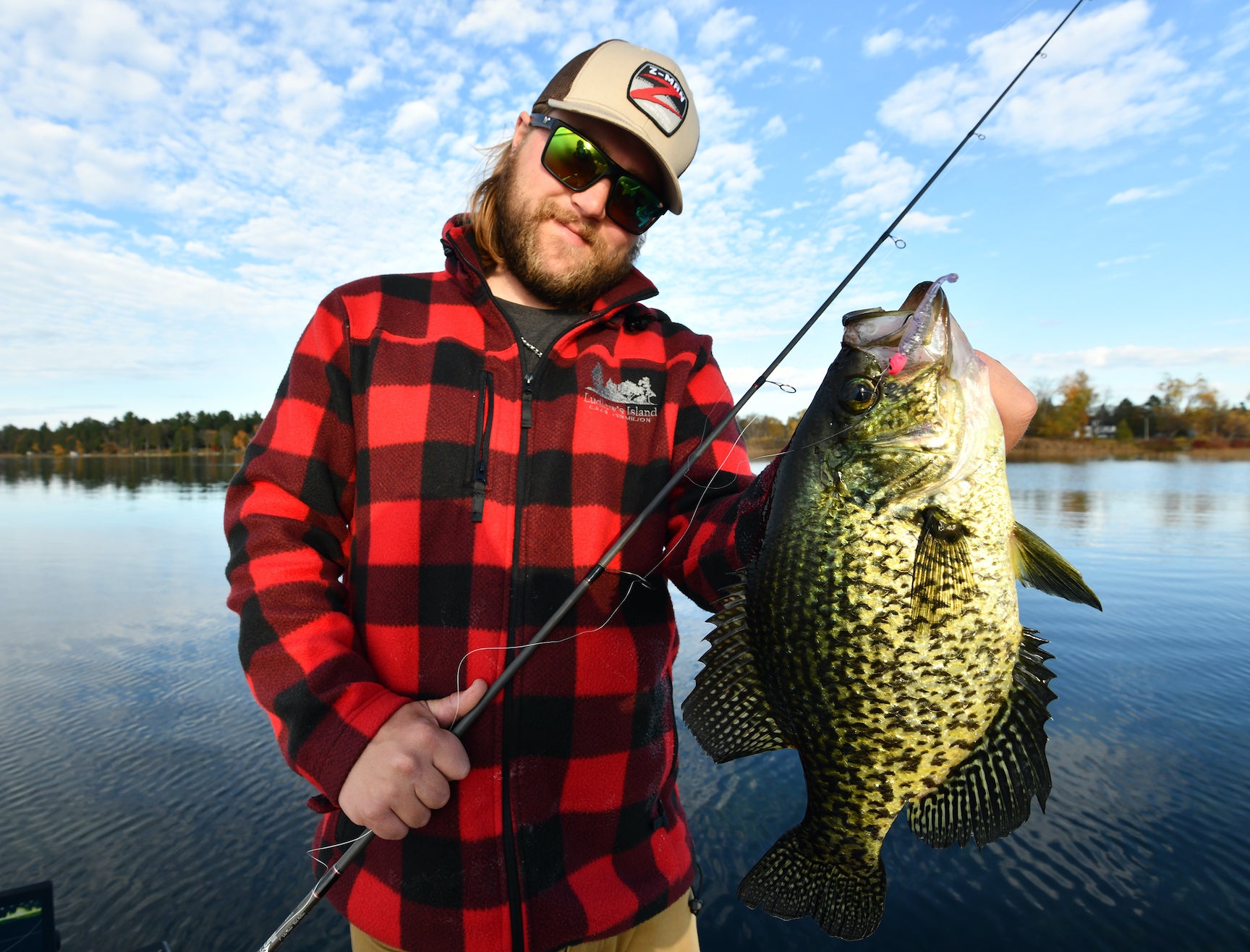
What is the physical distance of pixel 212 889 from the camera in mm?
4652

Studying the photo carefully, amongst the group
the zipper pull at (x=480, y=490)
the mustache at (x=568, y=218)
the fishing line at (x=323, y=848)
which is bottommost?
the fishing line at (x=323, y=848)

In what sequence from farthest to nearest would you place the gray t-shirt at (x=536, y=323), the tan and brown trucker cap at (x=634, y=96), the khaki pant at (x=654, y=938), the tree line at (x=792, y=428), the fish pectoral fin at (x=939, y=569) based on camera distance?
the tree line at (x=792, y=428)
the tan and brown trucker cap at (x=634, y=96)
the gray t-shirt at (x=536, y=323)
the khaki pant at (x=654, y=938)
the fish pectoral fin at (x=939, y=569)

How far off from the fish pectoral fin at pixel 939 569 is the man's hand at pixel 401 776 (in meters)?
1.15

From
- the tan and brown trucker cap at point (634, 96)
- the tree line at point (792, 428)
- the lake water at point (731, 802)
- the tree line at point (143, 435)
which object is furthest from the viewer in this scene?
the tree line at point (143, 435)

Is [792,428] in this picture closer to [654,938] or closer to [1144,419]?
[654,938]

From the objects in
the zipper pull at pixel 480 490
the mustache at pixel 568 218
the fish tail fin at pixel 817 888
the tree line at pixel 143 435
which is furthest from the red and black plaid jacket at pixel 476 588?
the tree line at pixel 143 435

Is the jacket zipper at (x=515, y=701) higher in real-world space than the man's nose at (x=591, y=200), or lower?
lower

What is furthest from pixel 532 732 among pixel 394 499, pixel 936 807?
pixel 936 807

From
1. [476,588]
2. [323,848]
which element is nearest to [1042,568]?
[476,588]

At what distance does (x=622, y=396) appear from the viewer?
2186mm

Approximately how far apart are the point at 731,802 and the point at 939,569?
4796mm

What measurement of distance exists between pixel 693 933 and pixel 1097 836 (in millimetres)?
4499

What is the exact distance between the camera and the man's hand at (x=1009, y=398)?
1739 millimetres

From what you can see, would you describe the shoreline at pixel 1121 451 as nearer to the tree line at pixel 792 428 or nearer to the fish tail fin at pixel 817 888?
the tree line at pixel 792 428
